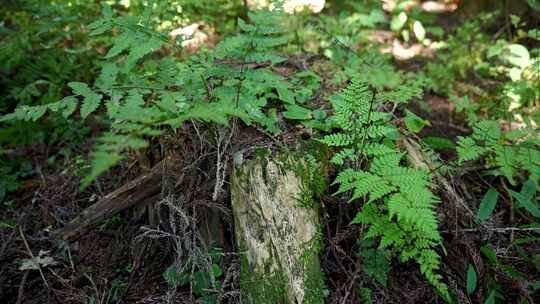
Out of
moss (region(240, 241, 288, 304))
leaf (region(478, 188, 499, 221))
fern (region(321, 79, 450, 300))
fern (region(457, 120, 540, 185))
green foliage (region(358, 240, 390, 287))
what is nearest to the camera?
fern (region(321, 79, 450, 300))

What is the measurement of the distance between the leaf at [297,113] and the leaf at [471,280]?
1306mm

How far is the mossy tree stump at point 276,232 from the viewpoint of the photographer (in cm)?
228

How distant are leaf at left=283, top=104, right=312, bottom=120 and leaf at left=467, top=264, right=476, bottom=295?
1.31 m

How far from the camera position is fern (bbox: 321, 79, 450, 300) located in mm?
1968

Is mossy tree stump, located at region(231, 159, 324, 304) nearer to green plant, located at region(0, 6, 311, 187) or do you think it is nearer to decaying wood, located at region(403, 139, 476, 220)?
green plant, located at region(0, 6, 311, 187)

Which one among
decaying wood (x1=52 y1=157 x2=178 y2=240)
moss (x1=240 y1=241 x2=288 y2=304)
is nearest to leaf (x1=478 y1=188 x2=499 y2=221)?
Answer: moss (x1=240 y1=241 x2=288 y2=304)

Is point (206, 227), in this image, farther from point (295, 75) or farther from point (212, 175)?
point (295, 75)

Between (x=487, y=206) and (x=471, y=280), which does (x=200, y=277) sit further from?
(x=487, y=206)

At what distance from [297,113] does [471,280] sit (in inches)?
55.5

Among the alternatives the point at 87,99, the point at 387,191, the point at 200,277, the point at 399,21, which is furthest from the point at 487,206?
the point at 399,21

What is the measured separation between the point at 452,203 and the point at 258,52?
5.06 feet

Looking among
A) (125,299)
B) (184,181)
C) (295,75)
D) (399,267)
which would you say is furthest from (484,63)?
(125,299)

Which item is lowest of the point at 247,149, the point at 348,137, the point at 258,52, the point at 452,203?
the point at 452,203

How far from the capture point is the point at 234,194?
8.22 ft
